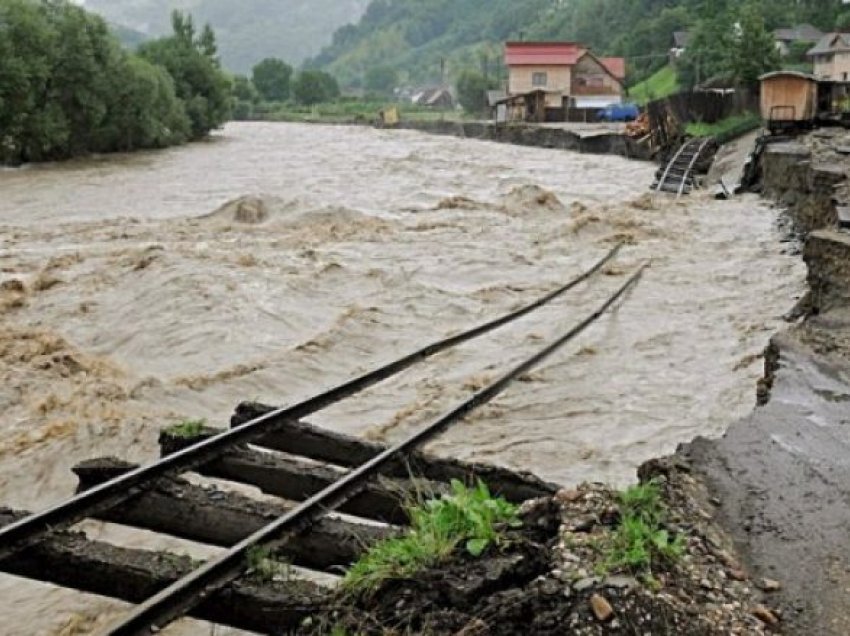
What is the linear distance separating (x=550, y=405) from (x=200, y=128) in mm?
53575

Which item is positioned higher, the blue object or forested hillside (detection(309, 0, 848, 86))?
forested hillside (detection(309, 0, 848, 86))

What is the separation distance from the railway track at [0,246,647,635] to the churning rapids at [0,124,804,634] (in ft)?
3.78

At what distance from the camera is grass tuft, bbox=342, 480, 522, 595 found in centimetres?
398

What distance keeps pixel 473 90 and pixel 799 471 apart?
335 feet

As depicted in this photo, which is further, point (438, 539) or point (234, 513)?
point (234, 513)

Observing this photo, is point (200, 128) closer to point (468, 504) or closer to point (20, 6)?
point (20, 6)

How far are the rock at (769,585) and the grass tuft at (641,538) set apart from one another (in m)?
0.38

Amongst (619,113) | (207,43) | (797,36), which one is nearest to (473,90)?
(207,43)

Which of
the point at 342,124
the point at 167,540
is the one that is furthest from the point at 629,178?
the point at 342,124

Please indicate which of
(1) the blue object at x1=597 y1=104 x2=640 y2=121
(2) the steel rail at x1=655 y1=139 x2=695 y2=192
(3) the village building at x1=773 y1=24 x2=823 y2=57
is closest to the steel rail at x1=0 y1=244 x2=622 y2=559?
(2) the steel rail at x1=655 y1=139 x2=695 y2=192

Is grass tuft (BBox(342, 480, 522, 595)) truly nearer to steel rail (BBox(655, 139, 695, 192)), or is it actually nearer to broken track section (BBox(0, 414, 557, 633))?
broken track section (BBox(0, 414, 557, 633))

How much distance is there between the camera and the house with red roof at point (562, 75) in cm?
7975

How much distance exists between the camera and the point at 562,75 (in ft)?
266

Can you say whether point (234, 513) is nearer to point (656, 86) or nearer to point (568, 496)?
point (568, 496)
